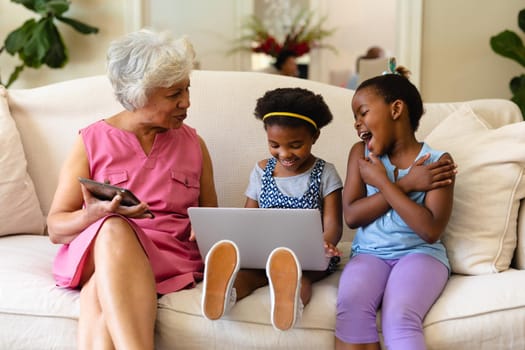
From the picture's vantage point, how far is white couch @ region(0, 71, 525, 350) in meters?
1.79

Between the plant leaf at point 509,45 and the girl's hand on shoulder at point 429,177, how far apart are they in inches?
109

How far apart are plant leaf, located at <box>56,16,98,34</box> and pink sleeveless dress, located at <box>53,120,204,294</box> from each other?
2.49 m

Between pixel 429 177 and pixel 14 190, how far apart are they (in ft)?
4.53

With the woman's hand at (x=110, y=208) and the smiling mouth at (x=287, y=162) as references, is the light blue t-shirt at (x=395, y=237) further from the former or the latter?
the woman's hand at (x=110, y=208)

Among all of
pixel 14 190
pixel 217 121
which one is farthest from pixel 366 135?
pixel 14 190

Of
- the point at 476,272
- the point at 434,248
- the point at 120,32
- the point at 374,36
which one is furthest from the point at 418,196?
the point at 374,36

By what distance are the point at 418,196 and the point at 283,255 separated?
0.48m

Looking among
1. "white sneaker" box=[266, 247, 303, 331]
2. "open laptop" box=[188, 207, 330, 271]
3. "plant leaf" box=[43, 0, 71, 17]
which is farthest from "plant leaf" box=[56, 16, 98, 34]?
"white sneaker" box=[266, 247, 303, 331]

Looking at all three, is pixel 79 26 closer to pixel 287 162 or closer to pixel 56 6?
pixel 56 6

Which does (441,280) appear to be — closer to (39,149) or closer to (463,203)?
(463,203)

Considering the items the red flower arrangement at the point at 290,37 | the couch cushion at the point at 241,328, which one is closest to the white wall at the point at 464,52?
the red flower arrangement at the point at 290,37

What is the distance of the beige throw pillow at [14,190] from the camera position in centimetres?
239

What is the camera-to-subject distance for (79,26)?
448cm

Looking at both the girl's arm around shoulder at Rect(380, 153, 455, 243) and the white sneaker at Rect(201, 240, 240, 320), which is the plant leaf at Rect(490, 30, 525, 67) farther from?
the white sneaker at Rect(201, 240, 240, 320)
